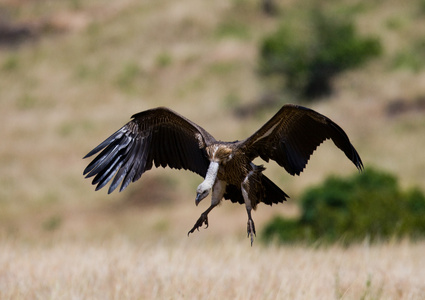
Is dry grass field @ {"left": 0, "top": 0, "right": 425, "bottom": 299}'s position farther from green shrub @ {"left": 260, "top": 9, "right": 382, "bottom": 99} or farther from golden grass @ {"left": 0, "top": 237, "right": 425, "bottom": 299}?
green shrub @ {"left": 260, "top": 9, "right": 382, "bottom": 99}

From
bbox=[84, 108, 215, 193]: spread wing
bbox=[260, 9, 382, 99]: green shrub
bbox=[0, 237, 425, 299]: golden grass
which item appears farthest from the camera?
bbox=[260, 9, 382, 99]: green shrub

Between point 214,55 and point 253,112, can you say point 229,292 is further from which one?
point 214,55

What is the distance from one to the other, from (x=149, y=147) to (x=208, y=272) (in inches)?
55.6

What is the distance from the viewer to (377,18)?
46.5 m

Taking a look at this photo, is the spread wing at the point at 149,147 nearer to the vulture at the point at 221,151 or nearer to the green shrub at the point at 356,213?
the vulture at the point at 221,151

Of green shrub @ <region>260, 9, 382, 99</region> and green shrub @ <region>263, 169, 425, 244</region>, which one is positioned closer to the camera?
green shrub @ <region>263, 169, 425, 244</region>

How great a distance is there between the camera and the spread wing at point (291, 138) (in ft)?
19.9

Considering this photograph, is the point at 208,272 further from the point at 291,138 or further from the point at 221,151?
the point at 291,138

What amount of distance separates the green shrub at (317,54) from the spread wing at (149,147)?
32.0 metres

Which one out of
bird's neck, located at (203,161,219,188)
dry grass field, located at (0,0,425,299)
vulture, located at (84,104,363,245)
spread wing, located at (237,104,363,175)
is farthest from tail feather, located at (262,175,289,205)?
bird's neck, located at (203,161,219,188)

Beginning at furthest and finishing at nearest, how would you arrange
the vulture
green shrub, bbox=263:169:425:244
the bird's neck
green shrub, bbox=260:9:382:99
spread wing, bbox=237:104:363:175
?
green shrub, bbox=260:9:382:99, green shrub, bbox=263:169:425:244, spread wing, bbox=237:104:363:175, the vulture, the bird's neck

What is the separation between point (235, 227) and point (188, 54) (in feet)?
85.4

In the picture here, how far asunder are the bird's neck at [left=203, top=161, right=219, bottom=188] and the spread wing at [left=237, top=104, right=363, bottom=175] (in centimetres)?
41

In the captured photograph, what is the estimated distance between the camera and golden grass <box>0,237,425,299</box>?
551 centimetres
